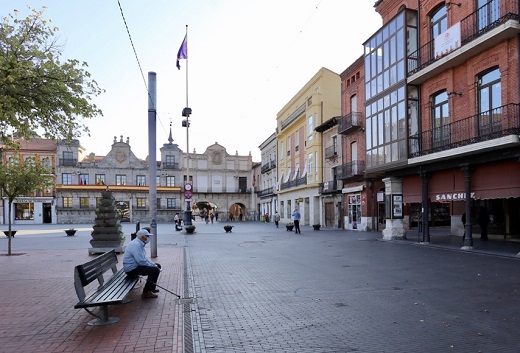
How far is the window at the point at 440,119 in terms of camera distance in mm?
17234

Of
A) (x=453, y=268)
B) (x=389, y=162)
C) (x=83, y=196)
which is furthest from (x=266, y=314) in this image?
(x=83, y=196)

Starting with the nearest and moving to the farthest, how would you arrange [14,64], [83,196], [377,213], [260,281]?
[14,64] < [260,281] < [377,213] < [83,196]

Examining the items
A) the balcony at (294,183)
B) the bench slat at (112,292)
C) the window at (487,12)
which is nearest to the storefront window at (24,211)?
the balcony at (294,183)

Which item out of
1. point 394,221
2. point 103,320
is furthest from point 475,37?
point 103,320

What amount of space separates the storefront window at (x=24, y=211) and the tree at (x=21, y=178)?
48177 millimetres

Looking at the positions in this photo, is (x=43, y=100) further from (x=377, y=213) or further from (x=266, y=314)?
(x=377, y=213)

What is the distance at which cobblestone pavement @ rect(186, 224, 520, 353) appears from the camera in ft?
17.3

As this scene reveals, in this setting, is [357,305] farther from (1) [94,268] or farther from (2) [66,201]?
(2) [66,201]

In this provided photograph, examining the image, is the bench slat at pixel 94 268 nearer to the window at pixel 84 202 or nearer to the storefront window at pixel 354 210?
the storefront window at pixel 354 210

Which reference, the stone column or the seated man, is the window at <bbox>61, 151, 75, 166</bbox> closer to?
the stone column

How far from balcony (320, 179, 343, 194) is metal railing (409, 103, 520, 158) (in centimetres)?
1442

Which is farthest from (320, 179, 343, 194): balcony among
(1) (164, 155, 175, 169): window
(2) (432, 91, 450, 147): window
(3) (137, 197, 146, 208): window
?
(1) (164, 155, 175, 169): window

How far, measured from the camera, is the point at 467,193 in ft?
52.1

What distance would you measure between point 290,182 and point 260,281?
3698 centimetres
